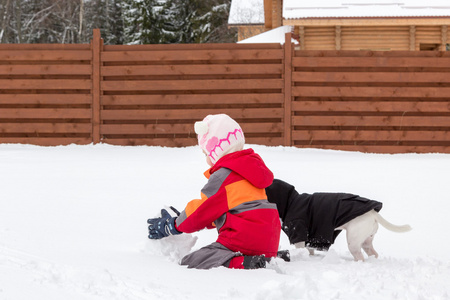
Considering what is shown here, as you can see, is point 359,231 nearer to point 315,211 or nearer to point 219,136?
point 315,211

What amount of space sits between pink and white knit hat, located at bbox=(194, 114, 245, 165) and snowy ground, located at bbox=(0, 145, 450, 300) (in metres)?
0.53

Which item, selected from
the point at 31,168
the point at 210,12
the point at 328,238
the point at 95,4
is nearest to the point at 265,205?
the point at 328,238

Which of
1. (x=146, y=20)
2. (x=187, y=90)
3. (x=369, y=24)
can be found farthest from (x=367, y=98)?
(x=146, y=20)

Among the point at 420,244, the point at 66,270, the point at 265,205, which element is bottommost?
the point at 420,244

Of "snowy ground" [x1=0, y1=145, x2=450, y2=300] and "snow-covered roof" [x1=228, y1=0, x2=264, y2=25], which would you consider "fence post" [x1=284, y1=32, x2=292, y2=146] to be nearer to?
"snowy ground" [x1=0, y1=145, x2=450, y2=300]

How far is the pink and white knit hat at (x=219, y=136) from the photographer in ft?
9.65

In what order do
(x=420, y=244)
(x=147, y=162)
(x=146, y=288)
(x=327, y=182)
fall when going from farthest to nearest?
1. (x=147, y=162)
2. (x=327, y=182)
3. (x=420, y=244)
4. (x=146, y=288)

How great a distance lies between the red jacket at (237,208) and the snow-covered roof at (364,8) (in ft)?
33.0

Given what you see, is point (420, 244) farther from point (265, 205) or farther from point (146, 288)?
point (146, 288)

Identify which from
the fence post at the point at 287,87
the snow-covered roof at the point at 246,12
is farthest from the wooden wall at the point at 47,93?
the snow-covered roof at the point at 246,12

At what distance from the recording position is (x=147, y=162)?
6488mm

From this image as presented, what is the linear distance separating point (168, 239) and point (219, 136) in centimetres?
63

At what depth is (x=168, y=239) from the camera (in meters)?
3.04

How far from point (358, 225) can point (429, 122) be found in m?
5.50
